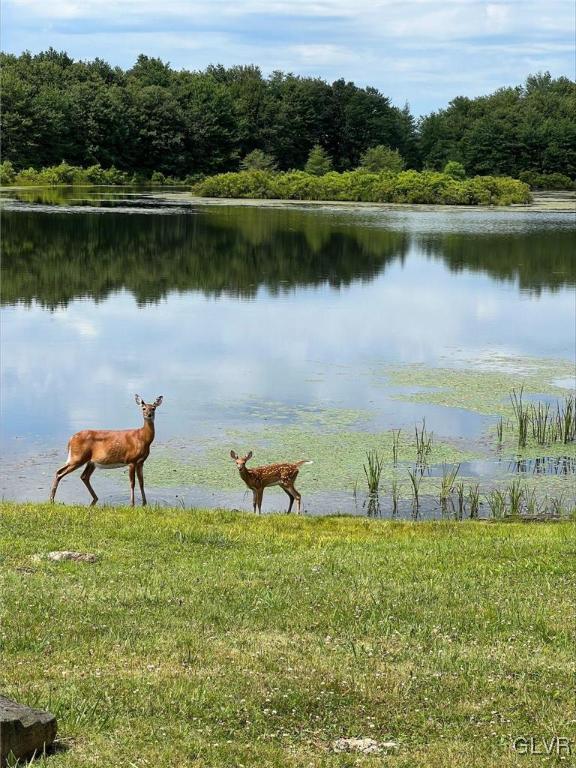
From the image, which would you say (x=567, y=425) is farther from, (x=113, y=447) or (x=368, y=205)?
(x=368, y=205)

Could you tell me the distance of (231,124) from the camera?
12556 cm

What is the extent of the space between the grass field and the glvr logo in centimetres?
7

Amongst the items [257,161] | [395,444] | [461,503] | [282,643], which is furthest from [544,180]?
[282,643]

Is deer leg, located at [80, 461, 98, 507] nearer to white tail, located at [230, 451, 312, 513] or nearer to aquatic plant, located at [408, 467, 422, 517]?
white tail, located at [230, 451, 312, 513]

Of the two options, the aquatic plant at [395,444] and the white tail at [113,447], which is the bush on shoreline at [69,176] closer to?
the aquatic plant at [395,444]

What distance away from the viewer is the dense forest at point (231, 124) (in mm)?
107688

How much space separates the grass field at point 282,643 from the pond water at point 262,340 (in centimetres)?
390

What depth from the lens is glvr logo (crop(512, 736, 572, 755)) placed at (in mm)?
6898

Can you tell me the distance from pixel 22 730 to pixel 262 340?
23.2 m

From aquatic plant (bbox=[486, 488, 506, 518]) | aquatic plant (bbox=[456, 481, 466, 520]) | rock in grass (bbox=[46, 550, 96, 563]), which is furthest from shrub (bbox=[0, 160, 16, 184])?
rock in grass (bbox=[46, 550, 96, 563])

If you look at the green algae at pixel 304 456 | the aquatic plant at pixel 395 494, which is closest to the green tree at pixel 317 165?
the green algae at pixel 304 456

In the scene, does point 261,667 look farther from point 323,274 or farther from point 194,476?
point 323,274

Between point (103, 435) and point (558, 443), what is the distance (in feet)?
25.9

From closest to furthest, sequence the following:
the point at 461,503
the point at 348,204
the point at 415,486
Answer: the point at 461,503 < the point at 415,486 < the point at 348,204
